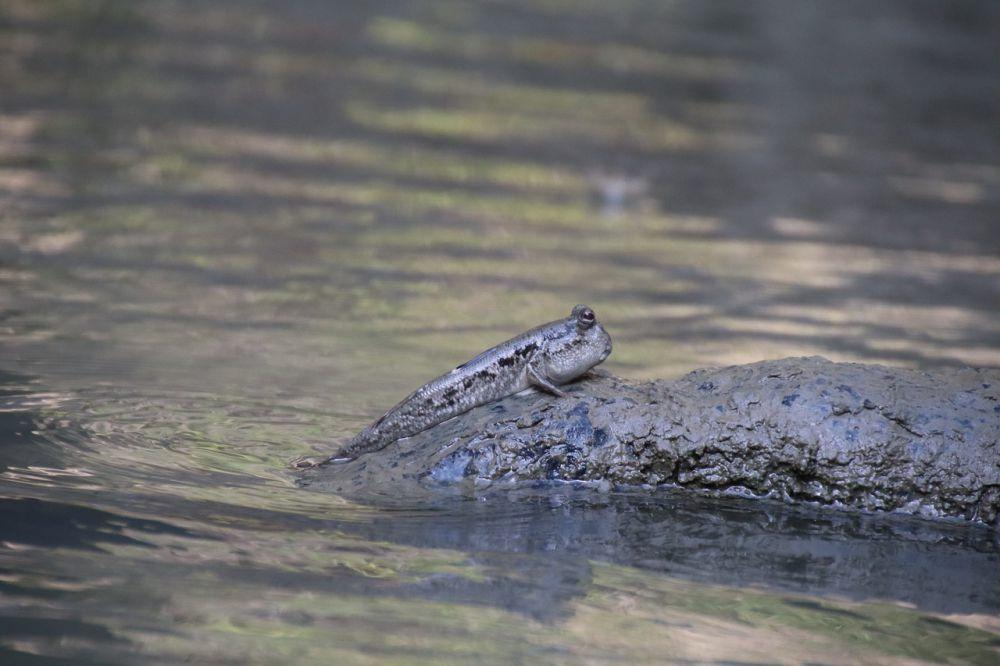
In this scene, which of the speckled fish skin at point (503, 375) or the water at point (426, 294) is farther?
the speckled fish skin at point (503, 375)

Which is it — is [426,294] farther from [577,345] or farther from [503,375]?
[577,345]

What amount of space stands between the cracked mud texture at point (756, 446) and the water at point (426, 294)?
0.12m

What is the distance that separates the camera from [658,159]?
12094mm

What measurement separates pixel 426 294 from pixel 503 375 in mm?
3013

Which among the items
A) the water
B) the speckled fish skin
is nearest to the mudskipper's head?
the speckled fish skin

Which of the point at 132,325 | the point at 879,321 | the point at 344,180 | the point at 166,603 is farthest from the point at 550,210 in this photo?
the point at 166,603

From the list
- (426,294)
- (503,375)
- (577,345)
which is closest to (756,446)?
(577,345)

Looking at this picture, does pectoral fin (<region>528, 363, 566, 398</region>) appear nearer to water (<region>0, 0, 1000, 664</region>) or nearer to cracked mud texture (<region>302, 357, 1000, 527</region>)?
cracked mud texture (<region>302, 357, 1000, 527</region>)

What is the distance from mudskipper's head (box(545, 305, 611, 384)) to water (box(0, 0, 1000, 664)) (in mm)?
514

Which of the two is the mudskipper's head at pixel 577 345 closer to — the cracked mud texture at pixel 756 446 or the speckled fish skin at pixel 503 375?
the speckled fish skin at pixel 503 375

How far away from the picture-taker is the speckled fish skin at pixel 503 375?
4895 millimetres

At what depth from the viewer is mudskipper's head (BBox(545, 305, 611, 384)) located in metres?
4.88

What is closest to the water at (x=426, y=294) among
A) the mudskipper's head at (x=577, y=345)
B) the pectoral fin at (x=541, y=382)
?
the pectoral fin at (x=541, y=382)

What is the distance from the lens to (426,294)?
7.96 m
